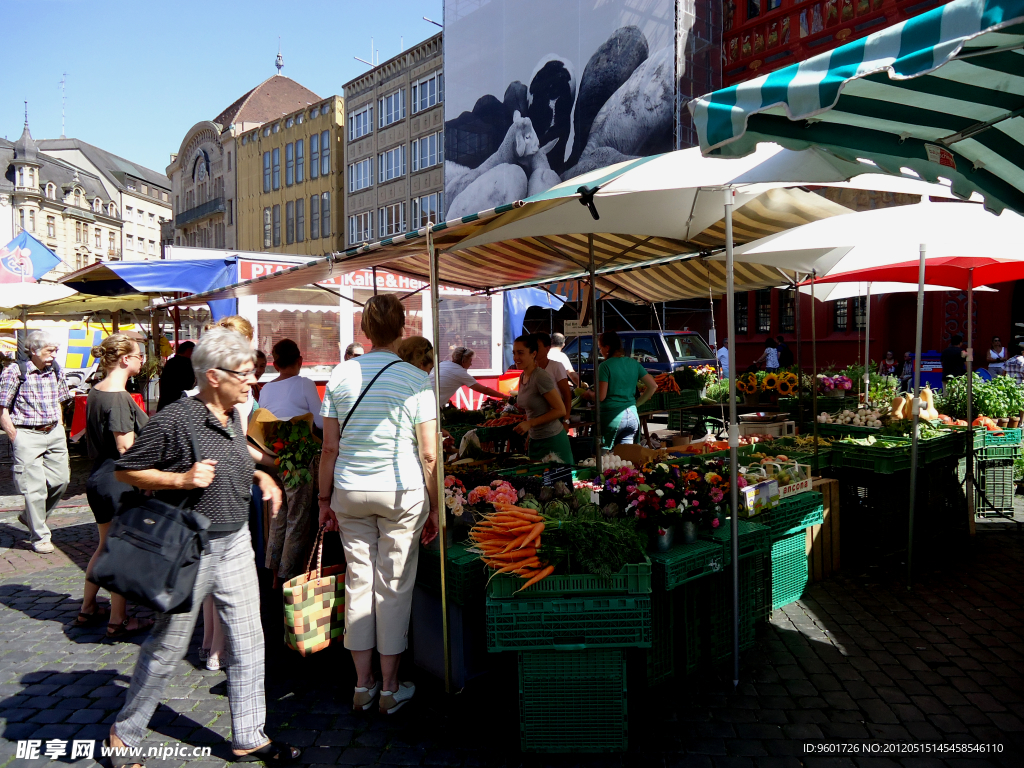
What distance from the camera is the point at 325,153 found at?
41.9m

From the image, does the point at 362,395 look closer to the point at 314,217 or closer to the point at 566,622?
the point at 566,622

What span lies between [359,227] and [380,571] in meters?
37.9

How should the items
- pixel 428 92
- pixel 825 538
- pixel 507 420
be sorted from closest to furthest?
1. pixel 825 538
2. pixel 507 420
3. pixel 428 92

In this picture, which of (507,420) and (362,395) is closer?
(362,395)

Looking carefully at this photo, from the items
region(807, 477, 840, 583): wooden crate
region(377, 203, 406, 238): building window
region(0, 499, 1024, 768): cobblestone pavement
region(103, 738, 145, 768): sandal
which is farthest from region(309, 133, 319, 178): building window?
region(103, 738, 145, 768): sandal

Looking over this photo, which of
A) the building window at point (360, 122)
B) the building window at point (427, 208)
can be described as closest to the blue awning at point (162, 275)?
the building window at point (427, 208)

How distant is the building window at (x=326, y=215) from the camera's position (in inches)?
1631

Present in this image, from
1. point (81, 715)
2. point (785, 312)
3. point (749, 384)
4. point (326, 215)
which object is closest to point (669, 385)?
point (749, 384)

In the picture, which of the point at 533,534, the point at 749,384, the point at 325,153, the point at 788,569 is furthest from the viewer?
the point at 325,153

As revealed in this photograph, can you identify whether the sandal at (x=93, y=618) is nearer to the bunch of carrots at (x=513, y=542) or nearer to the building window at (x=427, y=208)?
the bunch of carrots at (x=513, y=542)

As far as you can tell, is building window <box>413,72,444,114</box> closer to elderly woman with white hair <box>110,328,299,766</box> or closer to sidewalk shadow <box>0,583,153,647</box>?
sidewalk shadow <box>0,583,153,647</box>

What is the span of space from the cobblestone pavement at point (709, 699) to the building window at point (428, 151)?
32882 millimetres

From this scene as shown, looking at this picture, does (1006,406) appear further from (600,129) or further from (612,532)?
(600,129)

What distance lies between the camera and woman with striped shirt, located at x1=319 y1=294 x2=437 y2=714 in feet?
10.8
